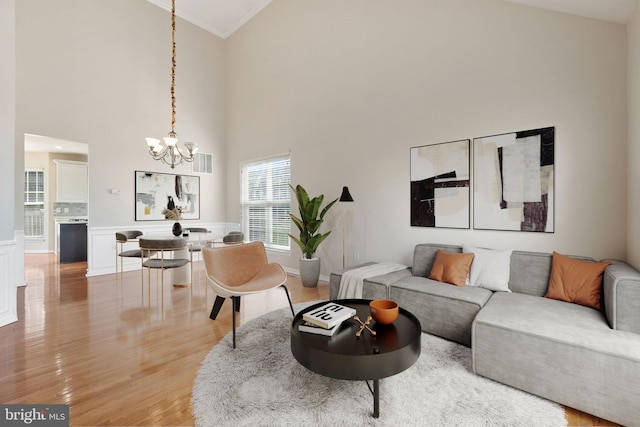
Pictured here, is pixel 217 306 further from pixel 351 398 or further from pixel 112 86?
pixel 112 86

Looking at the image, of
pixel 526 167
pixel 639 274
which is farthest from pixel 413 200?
pixel 639 274

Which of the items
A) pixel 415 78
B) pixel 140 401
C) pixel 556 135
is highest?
pixel 415 78

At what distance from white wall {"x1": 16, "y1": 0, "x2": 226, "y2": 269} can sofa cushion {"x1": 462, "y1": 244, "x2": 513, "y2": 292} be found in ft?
18.8

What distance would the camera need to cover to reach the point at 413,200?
379cm

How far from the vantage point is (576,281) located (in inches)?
95.3

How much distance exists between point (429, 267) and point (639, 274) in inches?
65.4

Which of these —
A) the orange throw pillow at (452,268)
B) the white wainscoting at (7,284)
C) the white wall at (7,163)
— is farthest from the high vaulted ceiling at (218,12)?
the orange throw pillow at (452,268)

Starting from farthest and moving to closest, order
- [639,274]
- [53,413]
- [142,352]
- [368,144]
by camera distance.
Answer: [368,144] → [142,352] → [639,274] → [53,413]

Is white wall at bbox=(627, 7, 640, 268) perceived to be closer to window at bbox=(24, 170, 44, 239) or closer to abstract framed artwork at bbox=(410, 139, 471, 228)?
abstract framed artwork at bbox=(410, 139, 471, 228)

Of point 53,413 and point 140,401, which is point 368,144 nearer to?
point 140,401

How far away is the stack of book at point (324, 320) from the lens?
6.03 feet

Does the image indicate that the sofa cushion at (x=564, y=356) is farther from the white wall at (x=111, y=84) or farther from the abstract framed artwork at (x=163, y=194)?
the white wall at (x=111, y=84)

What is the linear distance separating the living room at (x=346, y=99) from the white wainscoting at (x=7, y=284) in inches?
1.0

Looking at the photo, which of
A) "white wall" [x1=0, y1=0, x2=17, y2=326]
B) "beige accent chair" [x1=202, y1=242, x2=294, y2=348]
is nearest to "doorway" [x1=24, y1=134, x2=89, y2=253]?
"white wall" [x1=0, y1=0, x2=17, y2=326]
